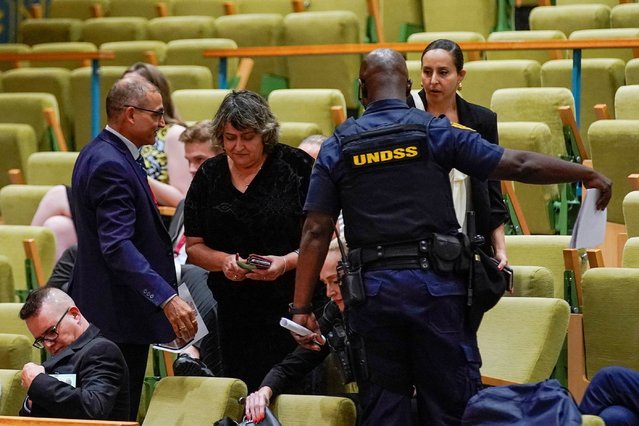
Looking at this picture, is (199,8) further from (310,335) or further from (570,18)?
(310,335)

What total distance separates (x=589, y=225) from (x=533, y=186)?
1545mm

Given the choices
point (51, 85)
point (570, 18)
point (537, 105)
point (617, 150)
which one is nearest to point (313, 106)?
point (537, 105)

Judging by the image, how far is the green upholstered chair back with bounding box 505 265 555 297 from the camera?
3203mm

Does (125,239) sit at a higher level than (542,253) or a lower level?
higher

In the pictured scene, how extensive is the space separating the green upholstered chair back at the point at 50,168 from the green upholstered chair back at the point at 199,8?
1.92 metres

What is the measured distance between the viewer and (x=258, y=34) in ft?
19.0

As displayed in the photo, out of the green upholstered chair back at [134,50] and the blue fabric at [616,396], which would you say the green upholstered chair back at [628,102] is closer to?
the blue fabric at [616,396]

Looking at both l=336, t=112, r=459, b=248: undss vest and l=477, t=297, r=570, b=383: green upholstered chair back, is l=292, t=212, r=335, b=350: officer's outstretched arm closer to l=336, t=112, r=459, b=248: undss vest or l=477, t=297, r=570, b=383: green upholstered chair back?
l=336, t=112, r=459, b=248: undss vest

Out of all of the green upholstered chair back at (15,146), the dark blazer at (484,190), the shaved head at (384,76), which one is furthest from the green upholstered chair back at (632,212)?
the green upholstered chair back at (15,146)

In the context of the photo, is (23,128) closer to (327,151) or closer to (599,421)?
(327,151)

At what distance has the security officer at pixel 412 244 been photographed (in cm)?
252

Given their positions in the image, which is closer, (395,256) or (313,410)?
(395,256)

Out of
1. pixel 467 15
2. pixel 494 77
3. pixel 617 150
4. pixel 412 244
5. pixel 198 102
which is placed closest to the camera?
pixel 412 244

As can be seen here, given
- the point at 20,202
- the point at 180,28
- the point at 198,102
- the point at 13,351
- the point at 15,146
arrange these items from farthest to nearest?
the point at 180,28 < the point at 15,146 < the point at 198,102 < the point at 20,202 < the point at 13,351
